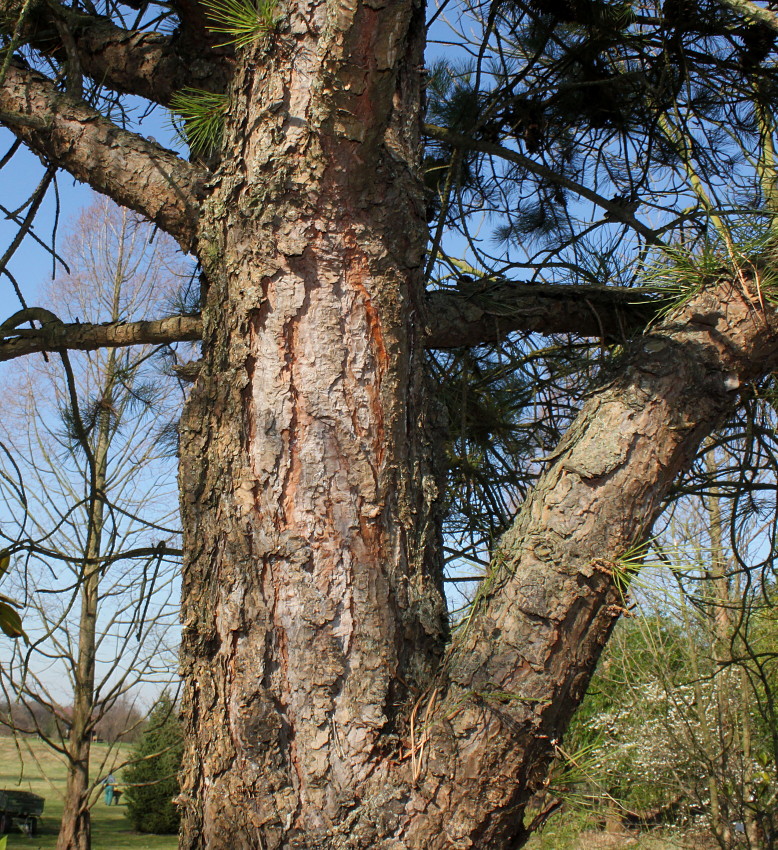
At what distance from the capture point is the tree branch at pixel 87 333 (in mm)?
1607

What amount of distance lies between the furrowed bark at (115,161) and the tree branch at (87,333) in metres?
0.19

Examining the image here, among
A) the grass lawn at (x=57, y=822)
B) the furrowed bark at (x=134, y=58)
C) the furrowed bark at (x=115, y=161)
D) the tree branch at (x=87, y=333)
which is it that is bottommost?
the grass lawn at (x=57, y=822)

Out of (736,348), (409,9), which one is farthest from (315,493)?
(736,348)

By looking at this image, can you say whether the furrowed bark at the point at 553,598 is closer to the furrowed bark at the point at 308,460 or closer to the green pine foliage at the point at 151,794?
the furrowed bark at the point at 308,460

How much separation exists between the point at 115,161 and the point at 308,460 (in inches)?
36.2

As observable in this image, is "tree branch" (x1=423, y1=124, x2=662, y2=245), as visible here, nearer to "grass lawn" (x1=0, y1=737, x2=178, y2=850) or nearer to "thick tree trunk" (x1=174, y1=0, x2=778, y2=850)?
"thick tree trunk" (x1=174, y1=0, x2=778, y2=850)

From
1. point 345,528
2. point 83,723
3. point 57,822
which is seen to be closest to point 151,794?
point 57,822

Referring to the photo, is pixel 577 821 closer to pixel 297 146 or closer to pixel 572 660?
pixel 572 660

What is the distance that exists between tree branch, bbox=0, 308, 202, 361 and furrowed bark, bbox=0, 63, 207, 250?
0.63 feet

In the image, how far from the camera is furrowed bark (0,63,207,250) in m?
1.47

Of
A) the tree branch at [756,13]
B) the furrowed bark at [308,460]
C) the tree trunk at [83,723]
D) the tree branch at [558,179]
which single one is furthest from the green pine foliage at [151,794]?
the tree branch at [756,13]

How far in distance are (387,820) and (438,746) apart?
108 mm

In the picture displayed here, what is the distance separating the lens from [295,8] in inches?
39.3

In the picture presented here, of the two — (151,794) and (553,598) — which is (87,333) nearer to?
(553,598)
